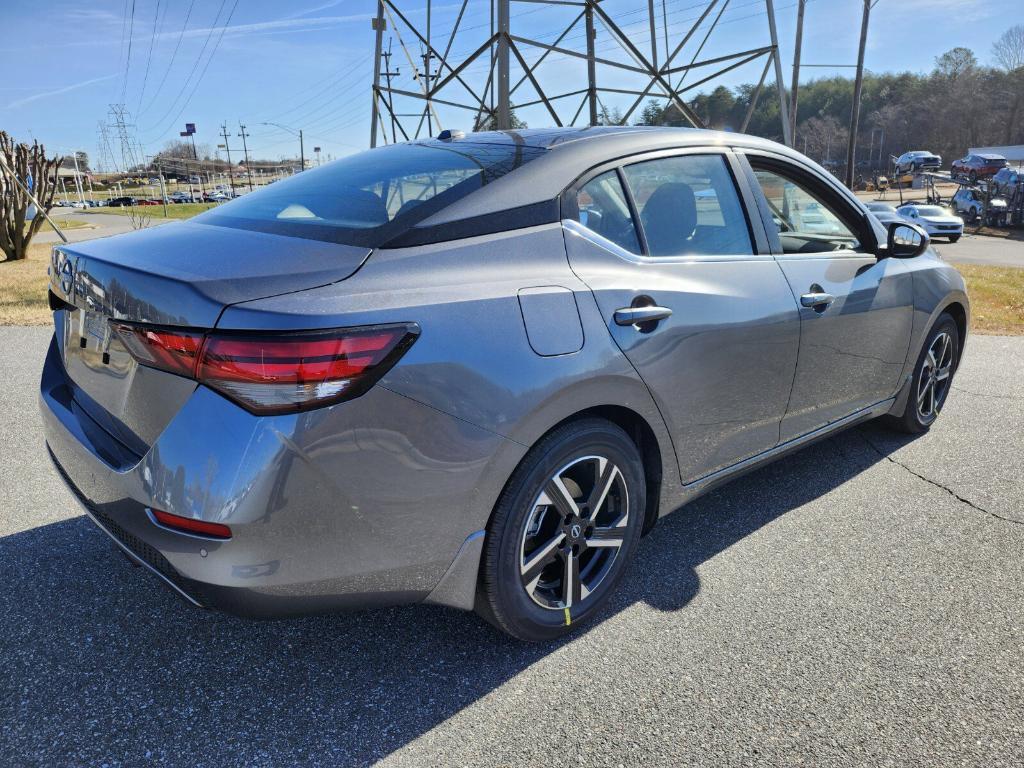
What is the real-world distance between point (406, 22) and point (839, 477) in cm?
1606

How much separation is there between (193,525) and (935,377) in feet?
13.4

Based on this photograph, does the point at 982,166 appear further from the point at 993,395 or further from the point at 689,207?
the point at 689,207

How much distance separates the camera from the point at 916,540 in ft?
10.2

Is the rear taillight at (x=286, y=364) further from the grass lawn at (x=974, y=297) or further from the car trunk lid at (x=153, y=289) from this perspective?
the grass lawn at (x=974, y=297)

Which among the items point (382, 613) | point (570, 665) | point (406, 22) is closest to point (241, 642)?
point (382, 613)

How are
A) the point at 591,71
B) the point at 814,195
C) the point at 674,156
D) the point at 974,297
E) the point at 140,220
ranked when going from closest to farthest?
1. the point at 674,156
2. the point at 814,195
3. the point at 974,297
4. the point at 140,220
5. the point at 591,71

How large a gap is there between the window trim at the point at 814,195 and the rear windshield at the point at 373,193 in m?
1.05

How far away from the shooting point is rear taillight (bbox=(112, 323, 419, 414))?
170cm

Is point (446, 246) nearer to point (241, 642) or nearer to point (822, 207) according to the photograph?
point (241, 642)

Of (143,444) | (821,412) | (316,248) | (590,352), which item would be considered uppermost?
(316,248)

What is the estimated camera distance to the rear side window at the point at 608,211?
94.7 inches

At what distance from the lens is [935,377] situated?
4270 millimetres

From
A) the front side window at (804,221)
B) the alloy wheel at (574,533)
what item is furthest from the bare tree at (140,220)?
the alloy wheel at (574,533)

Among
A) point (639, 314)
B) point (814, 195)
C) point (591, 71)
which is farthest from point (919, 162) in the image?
point (639, 314)
